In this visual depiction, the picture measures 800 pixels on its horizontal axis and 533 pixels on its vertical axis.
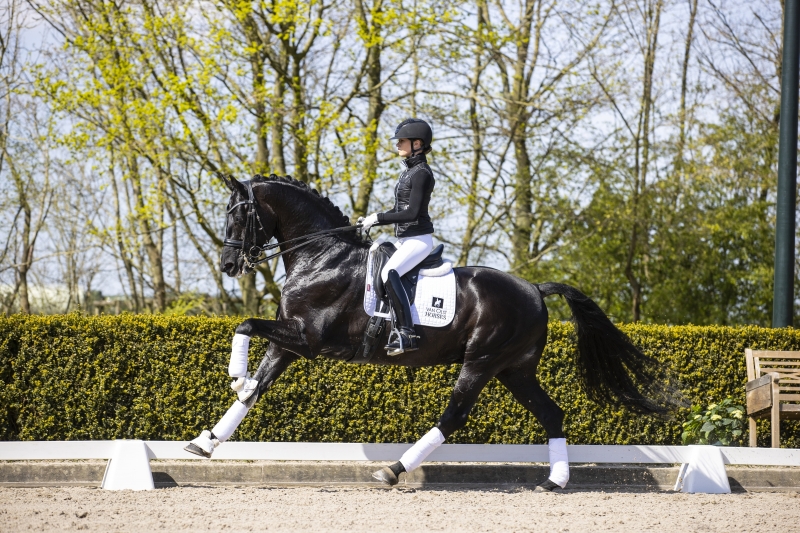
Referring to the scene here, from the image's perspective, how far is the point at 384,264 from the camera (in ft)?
20.6

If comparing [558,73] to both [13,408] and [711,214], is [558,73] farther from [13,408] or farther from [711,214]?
[13,408]

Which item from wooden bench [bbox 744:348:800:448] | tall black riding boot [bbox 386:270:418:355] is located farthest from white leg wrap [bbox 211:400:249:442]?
wooden bench [bbox 744:348:800:448]

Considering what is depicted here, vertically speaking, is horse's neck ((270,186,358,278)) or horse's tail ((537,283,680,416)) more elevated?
horse's neck ((270,186,358,278))

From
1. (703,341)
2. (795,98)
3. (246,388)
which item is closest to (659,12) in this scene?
(795,98)

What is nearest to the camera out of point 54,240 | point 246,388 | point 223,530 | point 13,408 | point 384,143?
point 223,530

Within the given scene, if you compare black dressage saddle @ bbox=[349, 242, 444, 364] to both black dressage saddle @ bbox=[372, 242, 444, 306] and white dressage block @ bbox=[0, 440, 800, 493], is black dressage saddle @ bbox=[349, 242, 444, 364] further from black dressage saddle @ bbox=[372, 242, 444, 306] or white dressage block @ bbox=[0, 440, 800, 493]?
white dressage block @ bbox=[0, 440, 800, 493]

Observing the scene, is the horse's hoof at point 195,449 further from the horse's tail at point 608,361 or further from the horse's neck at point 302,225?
the horse's tail at point 608,361

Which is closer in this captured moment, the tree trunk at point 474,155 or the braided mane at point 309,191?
the braided mane at point 309,191

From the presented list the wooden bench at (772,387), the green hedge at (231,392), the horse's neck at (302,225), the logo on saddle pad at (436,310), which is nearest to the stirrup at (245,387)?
the horse's neck at (302,225)

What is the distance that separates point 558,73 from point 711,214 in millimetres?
3675

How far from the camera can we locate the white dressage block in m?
6.11

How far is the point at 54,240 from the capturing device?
22891 millimetres

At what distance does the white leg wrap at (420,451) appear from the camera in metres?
6.20

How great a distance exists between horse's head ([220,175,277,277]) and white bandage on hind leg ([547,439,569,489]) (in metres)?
2.70
